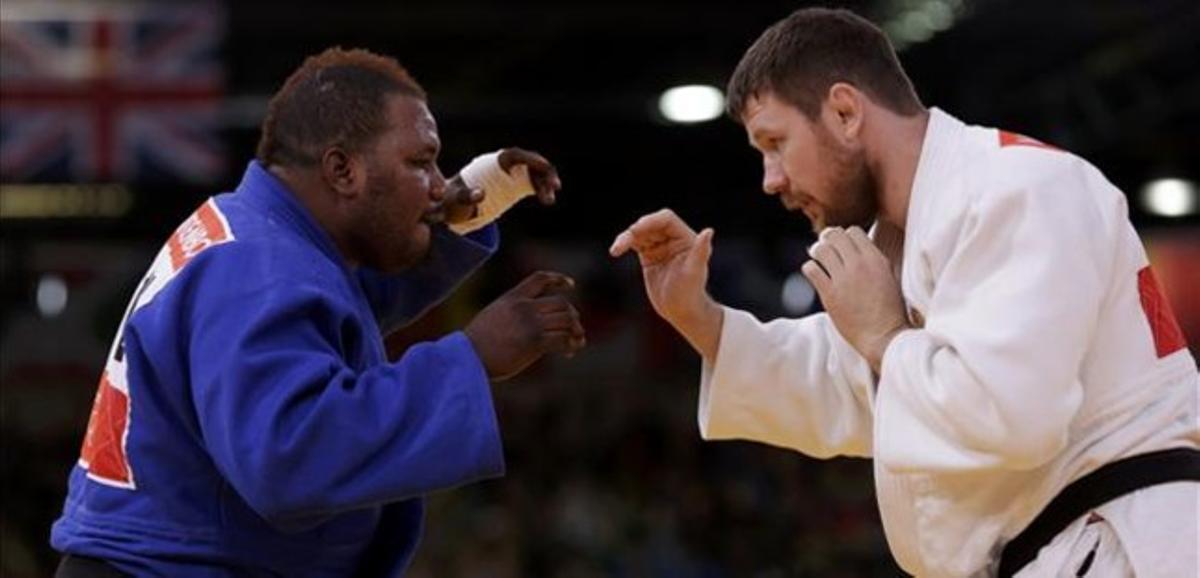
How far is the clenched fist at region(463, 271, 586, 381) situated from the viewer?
3.40m

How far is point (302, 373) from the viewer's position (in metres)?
3.17

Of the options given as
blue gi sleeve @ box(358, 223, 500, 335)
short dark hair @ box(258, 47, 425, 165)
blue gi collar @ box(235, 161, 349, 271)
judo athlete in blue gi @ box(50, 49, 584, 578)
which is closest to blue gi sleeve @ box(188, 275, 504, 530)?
judo athlete in blue gi @ box(50, 49, 584, 578)

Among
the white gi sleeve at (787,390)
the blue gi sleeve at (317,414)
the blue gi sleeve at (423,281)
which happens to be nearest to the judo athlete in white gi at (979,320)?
the white gi sleeve at (787,390)

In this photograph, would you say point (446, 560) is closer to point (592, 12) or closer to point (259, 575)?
point (592, 12)

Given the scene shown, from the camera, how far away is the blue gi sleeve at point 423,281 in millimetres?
3977


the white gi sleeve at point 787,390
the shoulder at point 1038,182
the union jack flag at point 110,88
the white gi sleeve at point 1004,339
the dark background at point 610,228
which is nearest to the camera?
the white gi sleeve at point 1004,339

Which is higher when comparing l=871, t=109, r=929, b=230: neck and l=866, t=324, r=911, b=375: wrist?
l=871, t=109, r=929, b=230: neck

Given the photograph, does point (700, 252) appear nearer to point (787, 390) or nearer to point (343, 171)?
point (787, 390)

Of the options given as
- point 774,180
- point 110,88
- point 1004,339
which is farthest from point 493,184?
point 110,88

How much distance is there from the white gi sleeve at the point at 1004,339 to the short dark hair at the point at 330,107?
964 mm

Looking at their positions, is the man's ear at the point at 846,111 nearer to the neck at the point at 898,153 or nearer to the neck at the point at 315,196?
the neck at the point at 898,153

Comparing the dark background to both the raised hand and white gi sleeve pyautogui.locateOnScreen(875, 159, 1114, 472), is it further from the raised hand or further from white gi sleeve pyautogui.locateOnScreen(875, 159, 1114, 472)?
white gi sleeve pyautogui.locateOnScreen(875, 159, 1114, 472)

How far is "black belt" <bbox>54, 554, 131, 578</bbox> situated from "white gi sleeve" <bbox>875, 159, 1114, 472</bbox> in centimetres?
123

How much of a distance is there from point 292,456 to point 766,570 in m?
8.14
